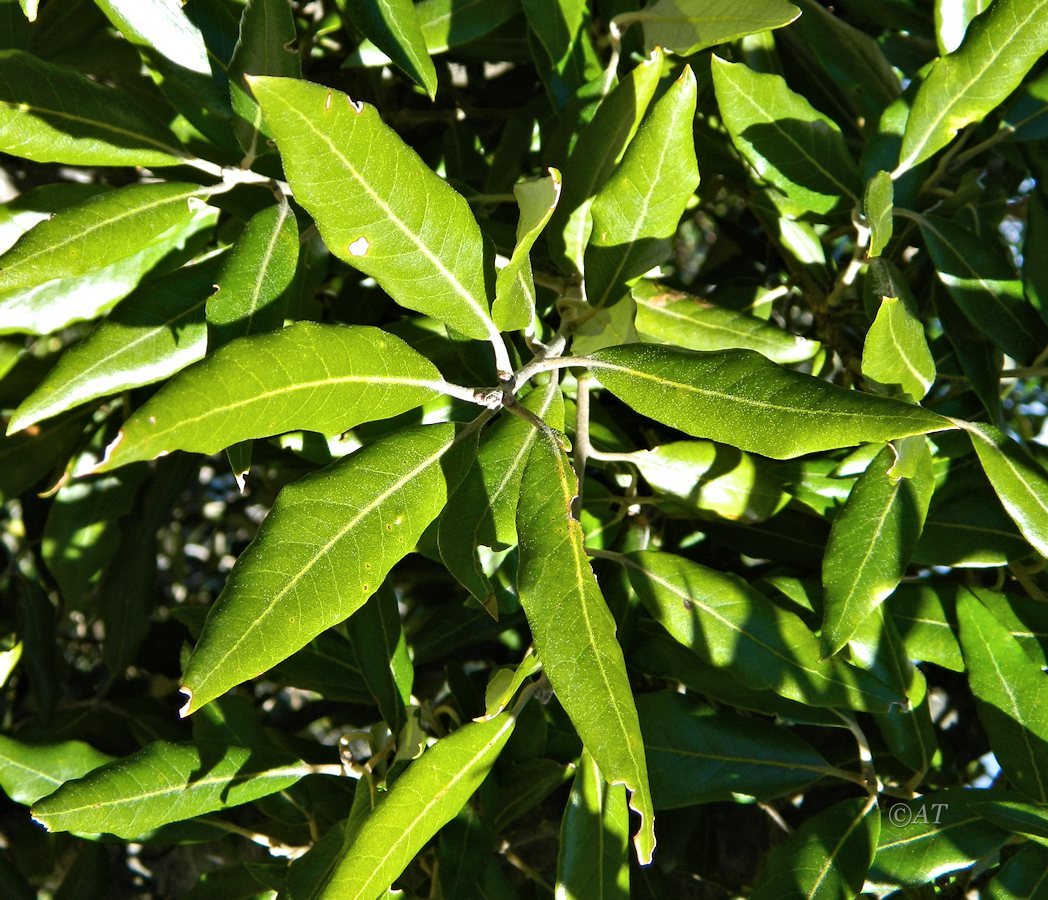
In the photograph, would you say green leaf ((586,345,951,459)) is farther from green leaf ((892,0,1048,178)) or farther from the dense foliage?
green leaf ((892,0,1048,178))

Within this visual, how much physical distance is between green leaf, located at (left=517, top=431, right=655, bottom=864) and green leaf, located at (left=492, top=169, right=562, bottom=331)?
0.17 metres

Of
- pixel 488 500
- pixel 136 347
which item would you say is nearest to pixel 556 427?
pixel 488 500

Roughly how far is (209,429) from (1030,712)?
99 cm

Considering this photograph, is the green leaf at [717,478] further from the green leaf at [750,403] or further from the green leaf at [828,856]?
the green leaf at [828,856]

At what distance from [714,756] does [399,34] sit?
904 mm

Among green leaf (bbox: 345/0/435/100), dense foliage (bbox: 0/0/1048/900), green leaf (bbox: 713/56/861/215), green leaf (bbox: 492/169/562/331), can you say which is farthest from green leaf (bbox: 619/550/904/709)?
green leaf (bbox: 345/0/435/100)

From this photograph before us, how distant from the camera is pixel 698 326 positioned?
1.20 meters

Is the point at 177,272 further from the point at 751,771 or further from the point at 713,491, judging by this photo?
the point at 751,771

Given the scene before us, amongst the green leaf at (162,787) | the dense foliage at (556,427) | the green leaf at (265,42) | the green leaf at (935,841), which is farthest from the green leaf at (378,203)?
the green leaf at (935,841)

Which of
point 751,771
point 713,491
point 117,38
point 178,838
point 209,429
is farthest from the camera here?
point 117,38

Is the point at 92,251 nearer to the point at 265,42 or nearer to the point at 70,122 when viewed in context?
the point at 70,122

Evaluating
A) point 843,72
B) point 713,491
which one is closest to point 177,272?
point 713,491

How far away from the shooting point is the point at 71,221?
39.9 inches

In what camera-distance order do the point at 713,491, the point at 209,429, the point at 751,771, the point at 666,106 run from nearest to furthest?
the point at 209,429
the point at 666,106
the point at 713,491
the point at 751,771
